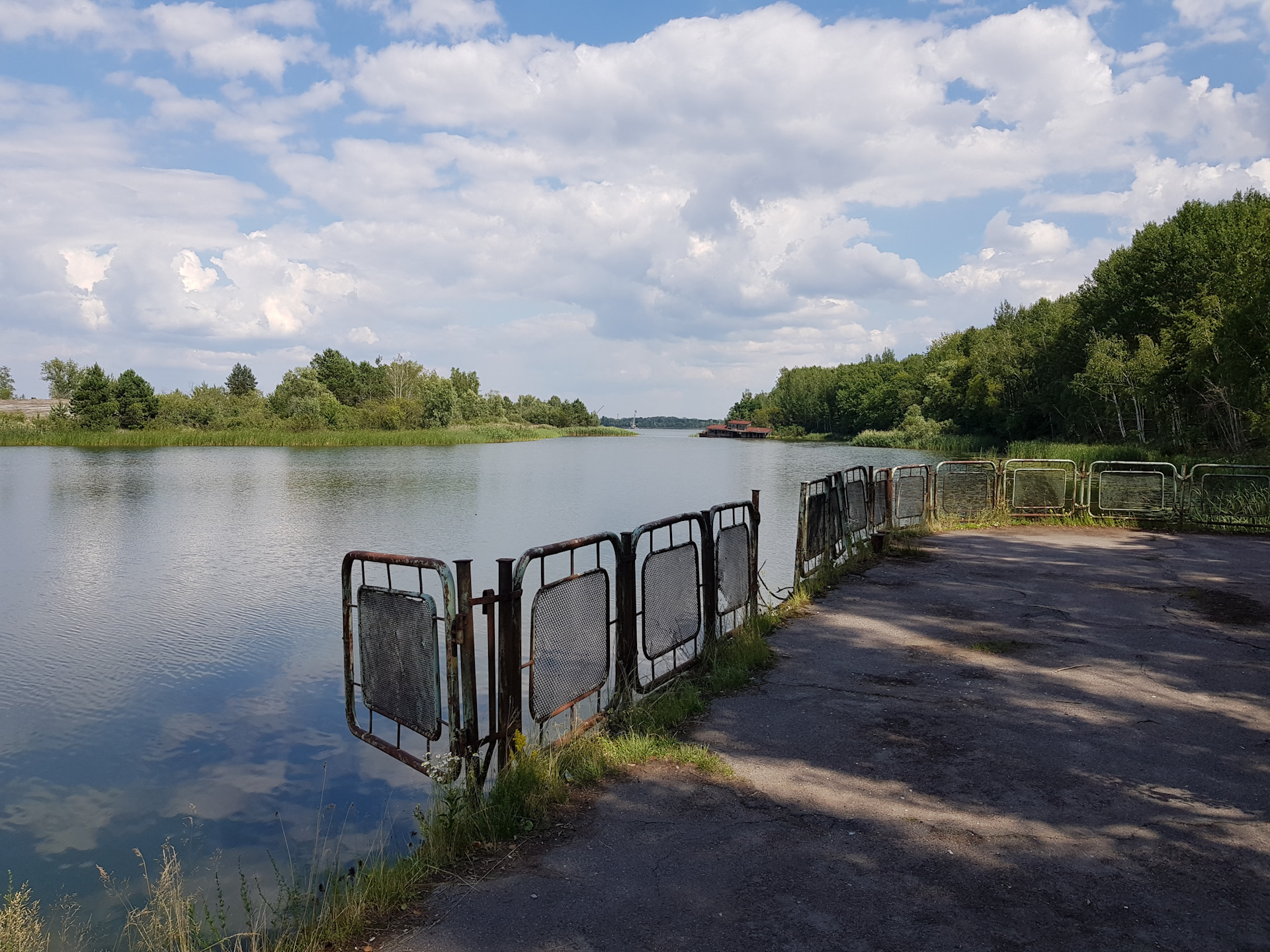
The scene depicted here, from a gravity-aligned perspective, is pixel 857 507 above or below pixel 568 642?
above

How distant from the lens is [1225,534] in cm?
1548

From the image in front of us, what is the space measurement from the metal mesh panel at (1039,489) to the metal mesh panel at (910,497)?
2.79 m

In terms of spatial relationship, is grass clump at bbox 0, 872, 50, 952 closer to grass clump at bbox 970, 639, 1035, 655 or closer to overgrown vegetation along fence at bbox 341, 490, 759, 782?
overgrown vegetation along fence at bbox 341, 490, 759, 782

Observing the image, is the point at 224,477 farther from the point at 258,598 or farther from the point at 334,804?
the point at 334,804

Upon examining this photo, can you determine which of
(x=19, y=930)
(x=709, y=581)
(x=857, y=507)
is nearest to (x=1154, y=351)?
(x=857, y=507)

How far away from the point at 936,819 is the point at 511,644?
8.72 feet

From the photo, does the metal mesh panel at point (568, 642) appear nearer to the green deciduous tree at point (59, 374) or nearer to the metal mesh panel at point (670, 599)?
the metal mesh panel at point (670, 599)

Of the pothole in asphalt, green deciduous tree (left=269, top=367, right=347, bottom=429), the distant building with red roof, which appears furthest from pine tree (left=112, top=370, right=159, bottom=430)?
the distant building with red roof

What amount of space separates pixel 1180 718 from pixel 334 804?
6.54m

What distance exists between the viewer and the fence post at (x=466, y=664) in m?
4.69

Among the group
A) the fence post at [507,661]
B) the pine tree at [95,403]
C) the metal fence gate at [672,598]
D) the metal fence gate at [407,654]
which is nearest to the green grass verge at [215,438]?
the pine tree at [95,403]

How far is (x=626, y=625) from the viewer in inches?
254

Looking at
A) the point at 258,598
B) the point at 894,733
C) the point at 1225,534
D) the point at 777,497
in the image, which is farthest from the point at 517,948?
the point at 777,497

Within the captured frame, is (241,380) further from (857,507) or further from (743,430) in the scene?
(857,507)
